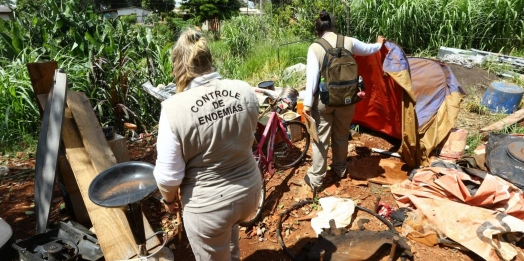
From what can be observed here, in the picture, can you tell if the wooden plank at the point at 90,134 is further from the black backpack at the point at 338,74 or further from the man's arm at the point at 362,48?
the man's arm at the point at 362,48

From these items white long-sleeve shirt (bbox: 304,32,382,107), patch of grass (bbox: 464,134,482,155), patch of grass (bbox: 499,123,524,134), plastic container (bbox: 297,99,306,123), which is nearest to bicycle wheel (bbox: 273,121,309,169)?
plastic container (bbox: 297,99,306,123)

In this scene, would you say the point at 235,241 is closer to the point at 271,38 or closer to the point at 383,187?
the point at 383,187

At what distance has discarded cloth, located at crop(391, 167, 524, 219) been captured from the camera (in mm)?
3170

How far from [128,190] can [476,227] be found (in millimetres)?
2906

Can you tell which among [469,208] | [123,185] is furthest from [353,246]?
[123,185]

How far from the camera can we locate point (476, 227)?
297 centimetres

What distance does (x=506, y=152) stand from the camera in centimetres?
368

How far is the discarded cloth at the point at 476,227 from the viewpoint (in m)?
2.82

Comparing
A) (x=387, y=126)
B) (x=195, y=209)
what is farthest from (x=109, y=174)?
(x=387, y=126)

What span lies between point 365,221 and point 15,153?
4.94m

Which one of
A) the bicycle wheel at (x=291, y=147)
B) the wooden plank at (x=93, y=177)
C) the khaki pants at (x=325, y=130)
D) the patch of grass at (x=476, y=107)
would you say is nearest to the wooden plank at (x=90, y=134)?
the wooden plank at (x=93, y=177)

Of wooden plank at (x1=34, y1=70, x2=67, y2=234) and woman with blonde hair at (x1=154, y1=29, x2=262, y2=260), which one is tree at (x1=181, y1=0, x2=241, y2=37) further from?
woman with blonde hair at (x1=154, y1=29, x2=262, y2=260)

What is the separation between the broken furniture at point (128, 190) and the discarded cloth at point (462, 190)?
8.91 ft

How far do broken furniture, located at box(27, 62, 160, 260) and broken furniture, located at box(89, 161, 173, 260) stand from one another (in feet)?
1.95
